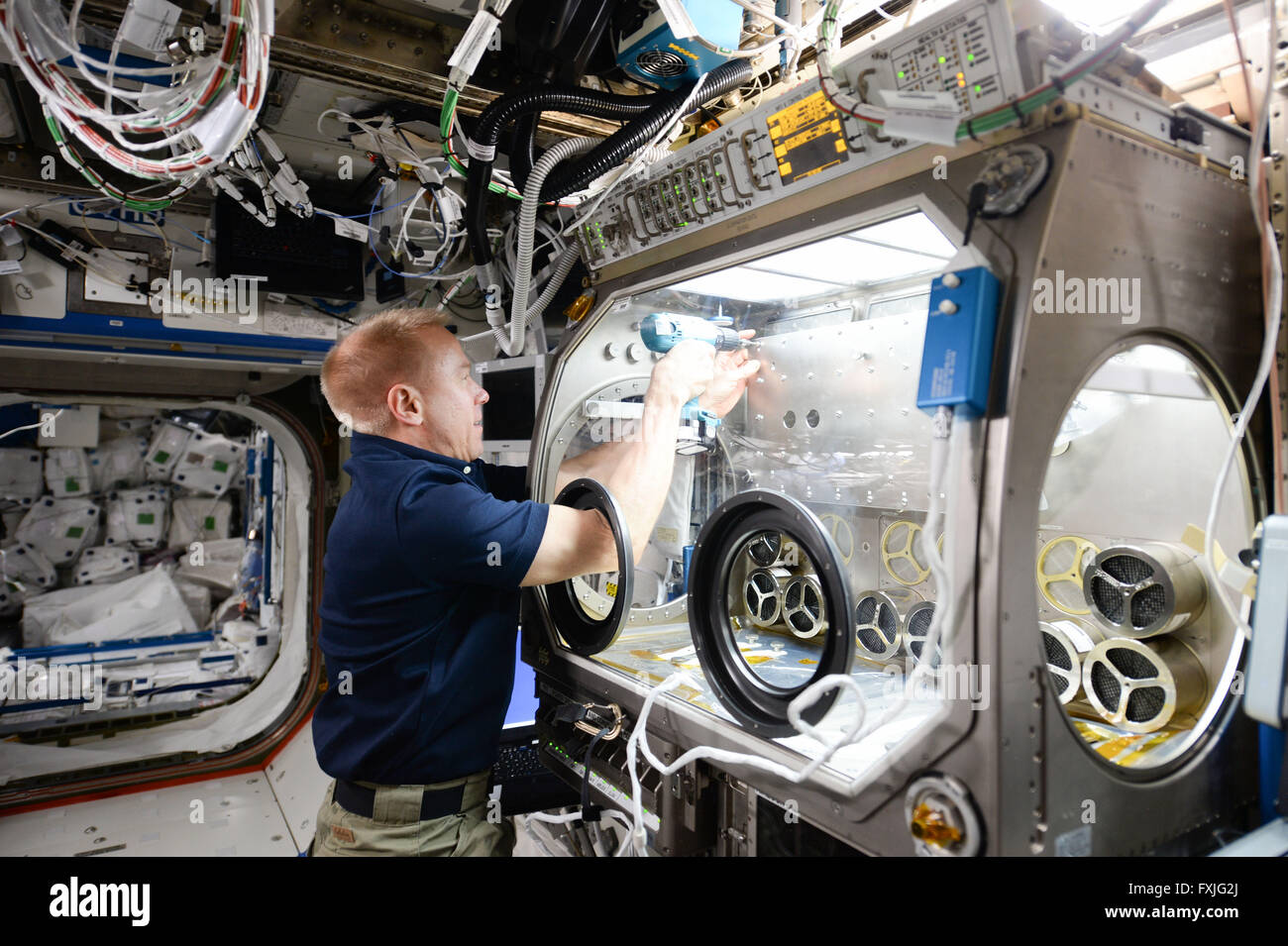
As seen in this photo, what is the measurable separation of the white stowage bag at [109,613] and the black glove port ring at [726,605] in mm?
6332

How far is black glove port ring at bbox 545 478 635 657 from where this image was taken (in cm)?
220

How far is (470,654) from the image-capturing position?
2.30 meters

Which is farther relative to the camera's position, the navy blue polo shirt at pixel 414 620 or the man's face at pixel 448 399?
the man's face at pixel 448 399

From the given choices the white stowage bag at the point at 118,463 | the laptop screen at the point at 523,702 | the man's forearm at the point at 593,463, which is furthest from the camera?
the white stowage bag at the point at 118,463

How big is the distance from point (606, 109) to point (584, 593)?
178cm

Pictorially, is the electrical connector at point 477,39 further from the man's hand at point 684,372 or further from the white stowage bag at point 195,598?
the white stowage bag at point 195,598

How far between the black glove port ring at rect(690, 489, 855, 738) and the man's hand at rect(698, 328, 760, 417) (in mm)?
898

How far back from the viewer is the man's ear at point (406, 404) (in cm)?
238

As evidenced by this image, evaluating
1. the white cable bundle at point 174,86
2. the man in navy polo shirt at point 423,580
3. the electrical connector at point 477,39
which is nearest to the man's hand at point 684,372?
the man in navy polo shirt at point 423,580

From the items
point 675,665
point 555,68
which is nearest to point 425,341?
point 555,68

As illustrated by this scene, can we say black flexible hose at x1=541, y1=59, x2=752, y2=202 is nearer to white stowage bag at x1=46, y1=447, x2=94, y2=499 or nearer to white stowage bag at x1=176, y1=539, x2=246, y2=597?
white stowage bag at x1=176, y1=539, x2=246, y2=597

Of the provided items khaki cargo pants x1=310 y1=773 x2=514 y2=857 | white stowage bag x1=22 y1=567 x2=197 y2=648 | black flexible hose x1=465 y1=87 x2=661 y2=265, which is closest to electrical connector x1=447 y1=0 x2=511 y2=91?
black flexible hose x1=465 y1=87 x2=661 y2=265

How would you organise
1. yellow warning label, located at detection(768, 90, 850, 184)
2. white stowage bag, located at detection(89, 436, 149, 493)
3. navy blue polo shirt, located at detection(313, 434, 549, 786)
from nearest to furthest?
1. yellow warning label, located at detection(768, 90, 850, 184)
2. navy blue polo shirt, located at detection(313, 434, 549, 786)
3. white stowage bag, located at detection(89, 436, 149, 493)

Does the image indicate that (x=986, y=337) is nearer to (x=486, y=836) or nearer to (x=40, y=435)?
(x=486, y=836)
